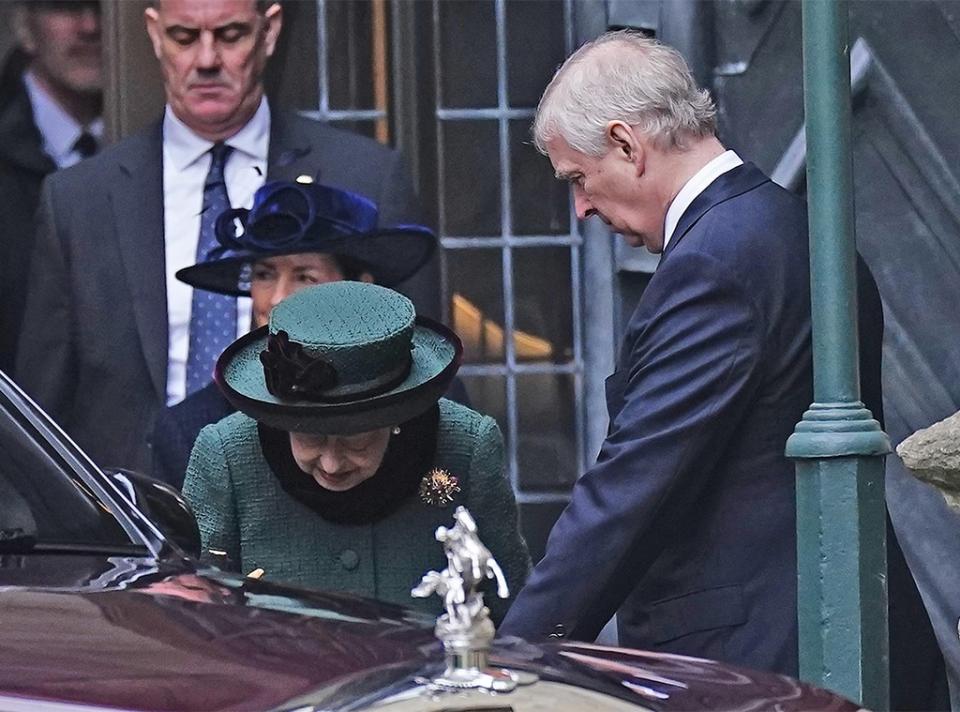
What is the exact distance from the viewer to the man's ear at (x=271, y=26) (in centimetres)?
676

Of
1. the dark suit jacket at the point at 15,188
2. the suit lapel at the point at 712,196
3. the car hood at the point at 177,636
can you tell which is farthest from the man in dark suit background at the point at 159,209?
the car hood at the point at 177,636

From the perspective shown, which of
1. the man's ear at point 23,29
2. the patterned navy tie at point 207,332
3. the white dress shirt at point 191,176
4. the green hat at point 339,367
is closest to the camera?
the green hat at point 339,367

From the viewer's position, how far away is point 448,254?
23.6 ft

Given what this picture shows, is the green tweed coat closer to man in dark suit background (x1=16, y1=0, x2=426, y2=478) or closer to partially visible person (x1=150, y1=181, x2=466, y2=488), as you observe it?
partially visible person (x1=150, y1=181, x2=466, y2=488)

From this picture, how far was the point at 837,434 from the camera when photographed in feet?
12.9

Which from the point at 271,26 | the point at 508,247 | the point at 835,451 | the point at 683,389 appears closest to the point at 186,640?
the point at 683,389

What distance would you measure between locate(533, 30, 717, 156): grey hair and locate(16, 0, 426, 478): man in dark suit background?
2.55 metres

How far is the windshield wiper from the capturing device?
3.38 meters

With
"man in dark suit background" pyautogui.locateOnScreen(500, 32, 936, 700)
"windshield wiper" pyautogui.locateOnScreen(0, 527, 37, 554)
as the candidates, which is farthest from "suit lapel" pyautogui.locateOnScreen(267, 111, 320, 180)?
"windshield wiper" pyautogui.locateOnScreen(0, 527, 37, 554)

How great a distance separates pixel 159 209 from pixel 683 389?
323 centimetres

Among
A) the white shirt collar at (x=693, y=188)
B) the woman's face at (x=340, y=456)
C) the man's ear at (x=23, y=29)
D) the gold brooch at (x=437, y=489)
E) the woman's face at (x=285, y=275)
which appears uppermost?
the man's ear at (x=23, y=29)

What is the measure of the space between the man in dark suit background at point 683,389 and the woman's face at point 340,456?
1.92ft

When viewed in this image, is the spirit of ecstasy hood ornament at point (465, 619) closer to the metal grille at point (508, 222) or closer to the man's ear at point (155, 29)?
the man's ear at point (155, 29)

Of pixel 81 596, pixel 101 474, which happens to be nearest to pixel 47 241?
pixel 101 474
